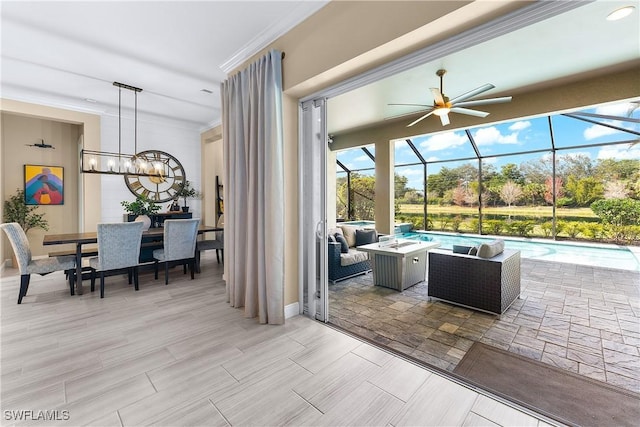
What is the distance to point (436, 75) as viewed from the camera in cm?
402

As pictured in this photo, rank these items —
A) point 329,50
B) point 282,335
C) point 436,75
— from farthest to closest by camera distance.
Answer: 1. point 436,75
2. point 282,335
3. point 329,50

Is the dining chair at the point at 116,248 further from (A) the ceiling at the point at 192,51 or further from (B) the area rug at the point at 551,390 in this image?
(B) the area rug at the point at 551,390

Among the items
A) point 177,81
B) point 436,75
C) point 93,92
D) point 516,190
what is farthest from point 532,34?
point 93,92

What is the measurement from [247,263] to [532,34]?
156 inches

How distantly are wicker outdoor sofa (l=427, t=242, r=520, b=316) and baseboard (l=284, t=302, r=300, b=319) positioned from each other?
1670mm

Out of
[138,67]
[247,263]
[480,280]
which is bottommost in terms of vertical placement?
[480,280]

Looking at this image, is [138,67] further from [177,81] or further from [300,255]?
[300,255]

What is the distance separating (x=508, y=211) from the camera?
7.43 metres

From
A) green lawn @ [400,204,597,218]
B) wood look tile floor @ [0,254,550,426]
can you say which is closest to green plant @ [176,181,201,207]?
wood look tile floor @ [0,254,550,426]

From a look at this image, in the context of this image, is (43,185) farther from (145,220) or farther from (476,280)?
(476,280)

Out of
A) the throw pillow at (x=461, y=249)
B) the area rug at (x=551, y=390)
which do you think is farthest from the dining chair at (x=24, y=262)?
the throw pillow at (x=461, y=249)

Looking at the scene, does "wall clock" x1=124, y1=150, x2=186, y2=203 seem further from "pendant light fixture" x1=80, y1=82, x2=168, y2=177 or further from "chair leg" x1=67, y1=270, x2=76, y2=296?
Answer: "chair leg" x1=67, y1=270, x2=76, y2=296

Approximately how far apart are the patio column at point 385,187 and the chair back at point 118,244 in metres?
4.84

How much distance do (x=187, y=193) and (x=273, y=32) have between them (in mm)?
4514
